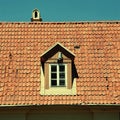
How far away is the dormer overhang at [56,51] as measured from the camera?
1812 cm

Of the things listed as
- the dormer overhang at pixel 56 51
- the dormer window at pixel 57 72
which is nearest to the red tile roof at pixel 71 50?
the dormer window at pixel 57 72

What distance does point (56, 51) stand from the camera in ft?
60.1

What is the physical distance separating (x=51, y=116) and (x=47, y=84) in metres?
1.59

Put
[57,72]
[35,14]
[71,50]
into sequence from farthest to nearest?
[35,14] → [71,50] → [57,72]

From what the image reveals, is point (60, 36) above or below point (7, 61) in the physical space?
above

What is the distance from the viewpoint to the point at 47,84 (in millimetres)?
17703

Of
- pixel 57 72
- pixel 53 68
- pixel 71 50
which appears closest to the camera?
pixel 57 72

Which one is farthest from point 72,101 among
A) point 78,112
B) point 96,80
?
point 96,80

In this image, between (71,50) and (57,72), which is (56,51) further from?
(71,50)

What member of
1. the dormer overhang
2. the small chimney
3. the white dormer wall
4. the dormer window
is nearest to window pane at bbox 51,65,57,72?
the dormer window

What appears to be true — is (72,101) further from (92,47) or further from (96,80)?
(92,47)

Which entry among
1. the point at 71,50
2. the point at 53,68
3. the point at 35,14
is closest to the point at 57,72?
the point at 53,68

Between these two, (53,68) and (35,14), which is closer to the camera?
(53,68)

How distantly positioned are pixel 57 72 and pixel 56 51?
1.10 metres
